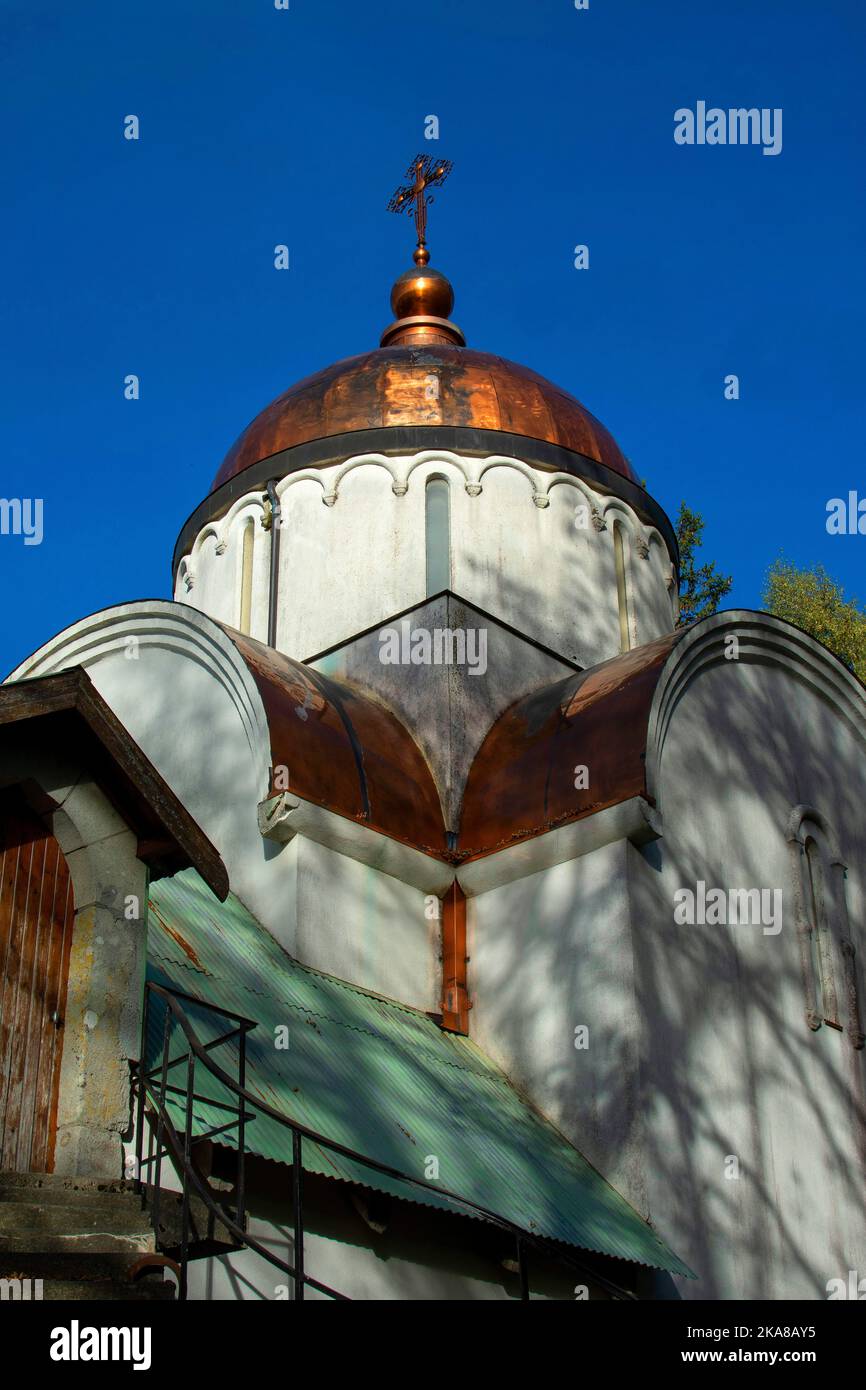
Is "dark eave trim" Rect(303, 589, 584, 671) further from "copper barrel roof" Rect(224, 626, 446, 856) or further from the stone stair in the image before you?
the stone stair

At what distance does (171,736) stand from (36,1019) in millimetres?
5443

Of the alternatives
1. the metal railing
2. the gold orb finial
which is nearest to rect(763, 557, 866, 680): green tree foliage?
the gold orb finial

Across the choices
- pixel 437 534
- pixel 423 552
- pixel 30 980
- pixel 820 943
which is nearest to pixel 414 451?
pixel 437 534

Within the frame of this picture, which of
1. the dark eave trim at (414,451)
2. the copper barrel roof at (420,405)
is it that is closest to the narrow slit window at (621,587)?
the dark eave trim at (414,451)

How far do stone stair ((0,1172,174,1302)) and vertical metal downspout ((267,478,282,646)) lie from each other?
8.07m

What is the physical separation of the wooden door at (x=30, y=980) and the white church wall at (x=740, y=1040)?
4.25 meters

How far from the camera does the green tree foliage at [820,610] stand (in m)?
21.2

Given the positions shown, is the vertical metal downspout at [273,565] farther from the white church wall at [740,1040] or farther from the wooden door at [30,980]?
the wooden door at [30,980]

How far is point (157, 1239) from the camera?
6180mm

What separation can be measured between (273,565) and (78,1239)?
8889 mm

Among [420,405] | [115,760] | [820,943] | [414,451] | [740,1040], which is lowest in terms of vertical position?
[740,1040]

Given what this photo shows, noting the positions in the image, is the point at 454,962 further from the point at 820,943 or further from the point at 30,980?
the point at 30,980

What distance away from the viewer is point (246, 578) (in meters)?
14.4
